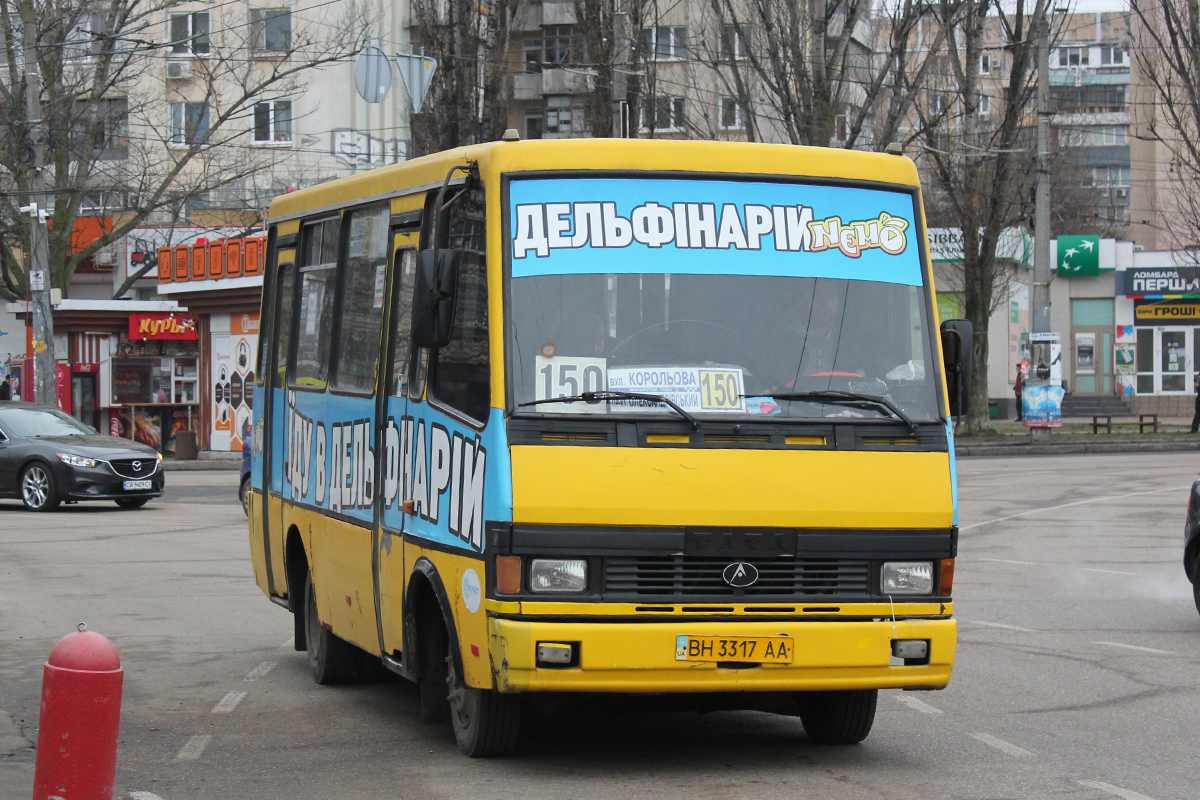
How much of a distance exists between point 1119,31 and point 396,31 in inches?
2608

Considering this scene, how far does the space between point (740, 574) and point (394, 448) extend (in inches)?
83.8

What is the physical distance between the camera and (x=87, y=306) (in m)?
37.7

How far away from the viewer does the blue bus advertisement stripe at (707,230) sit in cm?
703

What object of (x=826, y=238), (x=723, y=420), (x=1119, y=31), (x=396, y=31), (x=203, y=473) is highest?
(x=1119, y=31)

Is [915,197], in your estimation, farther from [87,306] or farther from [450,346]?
[87,306]

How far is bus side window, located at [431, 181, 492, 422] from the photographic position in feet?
22.9

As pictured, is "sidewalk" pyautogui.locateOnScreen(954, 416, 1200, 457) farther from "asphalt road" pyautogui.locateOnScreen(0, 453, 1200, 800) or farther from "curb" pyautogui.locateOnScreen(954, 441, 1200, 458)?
"asphalt road" pyautogui.locateOnScreen(0, 453, 1200, 800)

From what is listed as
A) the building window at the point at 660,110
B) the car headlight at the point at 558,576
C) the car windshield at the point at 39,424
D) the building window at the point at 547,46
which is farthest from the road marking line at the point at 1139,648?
the building window at the point at 547,46

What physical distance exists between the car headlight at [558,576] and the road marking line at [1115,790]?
2.24m

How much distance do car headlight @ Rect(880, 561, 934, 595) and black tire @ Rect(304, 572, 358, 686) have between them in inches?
148

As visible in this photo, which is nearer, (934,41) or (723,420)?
(723,420)

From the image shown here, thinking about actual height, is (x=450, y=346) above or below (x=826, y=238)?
below

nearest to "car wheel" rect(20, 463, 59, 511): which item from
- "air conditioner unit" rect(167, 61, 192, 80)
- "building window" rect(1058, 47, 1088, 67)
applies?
"air conditioner unit" rect(167, 61, 192, 80)

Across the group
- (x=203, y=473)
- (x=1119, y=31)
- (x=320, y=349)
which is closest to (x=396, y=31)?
(x=203, y=473)
